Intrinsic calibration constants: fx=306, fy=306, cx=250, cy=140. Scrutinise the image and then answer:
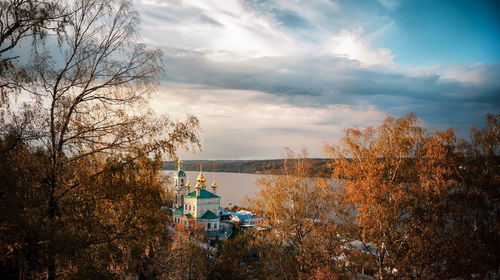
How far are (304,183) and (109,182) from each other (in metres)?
10.3

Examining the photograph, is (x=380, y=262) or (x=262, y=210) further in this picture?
(x=262, y=210)

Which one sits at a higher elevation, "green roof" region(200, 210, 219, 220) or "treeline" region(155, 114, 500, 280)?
"treeline" region(155, 114, 500, 280)

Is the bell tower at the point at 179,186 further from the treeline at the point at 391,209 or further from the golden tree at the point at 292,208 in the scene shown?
the golden tree at the point at 292,208

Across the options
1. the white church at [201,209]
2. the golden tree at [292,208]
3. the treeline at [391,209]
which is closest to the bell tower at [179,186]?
the white church at [201,209]

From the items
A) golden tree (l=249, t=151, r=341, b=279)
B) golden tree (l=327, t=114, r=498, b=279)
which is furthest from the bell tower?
golden tree (l=327, t=114, r=498, b=279)

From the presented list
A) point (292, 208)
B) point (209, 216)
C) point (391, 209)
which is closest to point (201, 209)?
point (209, 216)

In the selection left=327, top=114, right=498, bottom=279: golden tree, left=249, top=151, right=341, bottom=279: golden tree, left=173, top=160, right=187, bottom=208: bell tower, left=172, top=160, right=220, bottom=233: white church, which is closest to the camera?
left=327, top=114, right=498, bottom=279: golden tree

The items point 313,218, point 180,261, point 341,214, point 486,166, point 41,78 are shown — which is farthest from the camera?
point 180,261

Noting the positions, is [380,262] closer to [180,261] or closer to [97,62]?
[97,62]

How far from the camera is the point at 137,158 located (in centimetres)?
579

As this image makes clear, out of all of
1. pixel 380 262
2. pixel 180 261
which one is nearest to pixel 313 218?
pixel 380 262

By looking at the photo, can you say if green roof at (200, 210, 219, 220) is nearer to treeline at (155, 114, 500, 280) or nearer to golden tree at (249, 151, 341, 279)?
treeline at (155, 114, 500, 280)

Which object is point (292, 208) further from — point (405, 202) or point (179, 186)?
point (179, 186)

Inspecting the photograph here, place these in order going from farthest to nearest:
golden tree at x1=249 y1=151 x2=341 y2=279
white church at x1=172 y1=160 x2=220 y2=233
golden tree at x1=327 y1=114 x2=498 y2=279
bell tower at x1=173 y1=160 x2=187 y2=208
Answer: bell tower at x1=173 y1=160 x2=187 y2=208
white church at x1=172 y1=160 x2=220 y2=233
golden tree at x1=249 y1=151 x2=341 y2=279
golden tree at x1=327 y1=114 x2=498 y2=279
